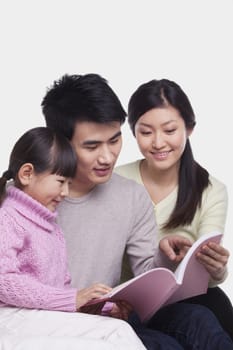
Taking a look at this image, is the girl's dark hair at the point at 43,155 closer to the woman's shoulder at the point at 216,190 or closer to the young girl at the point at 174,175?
the young girl at the point at 174,175

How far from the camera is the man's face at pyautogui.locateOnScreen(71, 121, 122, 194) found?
7.21ft

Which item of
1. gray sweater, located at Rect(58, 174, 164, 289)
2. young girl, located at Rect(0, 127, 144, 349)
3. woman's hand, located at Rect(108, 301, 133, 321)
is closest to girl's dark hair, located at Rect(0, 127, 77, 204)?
young girl, located at Rect(0, 127, 144, 349)

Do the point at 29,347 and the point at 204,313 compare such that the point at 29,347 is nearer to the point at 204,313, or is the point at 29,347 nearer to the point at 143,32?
the point at 204,313

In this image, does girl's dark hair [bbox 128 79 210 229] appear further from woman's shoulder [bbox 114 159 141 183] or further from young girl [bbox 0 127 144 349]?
young girl [bbox 0 127 144 349]

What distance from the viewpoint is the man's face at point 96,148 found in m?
2.20

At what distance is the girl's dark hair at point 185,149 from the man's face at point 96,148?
337mm

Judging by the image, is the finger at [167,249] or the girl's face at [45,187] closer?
the girl's face at [45,187]

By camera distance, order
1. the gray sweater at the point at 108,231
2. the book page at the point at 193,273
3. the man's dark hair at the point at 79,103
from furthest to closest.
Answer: the gray sweater at the point at 108,231, the man's dark hair at the point at 79,103, the book page at the point at 193,273

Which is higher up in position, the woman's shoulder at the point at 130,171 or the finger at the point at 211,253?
the woman's shoulder at the point at 130,171

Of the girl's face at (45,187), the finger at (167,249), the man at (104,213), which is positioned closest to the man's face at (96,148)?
the man at (104,213)

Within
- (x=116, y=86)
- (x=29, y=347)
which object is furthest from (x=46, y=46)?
(x=29, y=347)

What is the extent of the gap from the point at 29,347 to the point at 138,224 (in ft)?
2.05

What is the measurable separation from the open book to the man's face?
1.02 ft

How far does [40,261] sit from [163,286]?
1.00 ft
